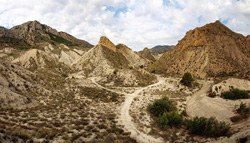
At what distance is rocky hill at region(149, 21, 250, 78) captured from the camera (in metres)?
43.7

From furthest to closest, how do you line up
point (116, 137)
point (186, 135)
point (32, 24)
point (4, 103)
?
point (32, 24), point (4, 103), point (186, 135), point (116, 137)

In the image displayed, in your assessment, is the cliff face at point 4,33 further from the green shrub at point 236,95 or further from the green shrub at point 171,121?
the green shrub at point 236,95

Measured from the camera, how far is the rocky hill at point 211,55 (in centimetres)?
4372

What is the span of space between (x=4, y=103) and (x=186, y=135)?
1663 centimetres

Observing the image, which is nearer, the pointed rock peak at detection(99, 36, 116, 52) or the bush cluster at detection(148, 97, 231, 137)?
the bush cluster at detection(148, 97, 231, 137)

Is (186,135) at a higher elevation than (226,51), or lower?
lower

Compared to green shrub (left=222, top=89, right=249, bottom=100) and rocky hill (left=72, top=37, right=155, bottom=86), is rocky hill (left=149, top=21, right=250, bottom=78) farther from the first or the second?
green shrub (left=222, top=89, right=249, bottom=100)

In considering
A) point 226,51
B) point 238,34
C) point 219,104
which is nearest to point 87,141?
point 219,104

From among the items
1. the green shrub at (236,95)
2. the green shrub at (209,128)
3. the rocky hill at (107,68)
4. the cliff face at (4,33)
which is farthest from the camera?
the cliff face at (4,33)

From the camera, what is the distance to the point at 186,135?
397 inches

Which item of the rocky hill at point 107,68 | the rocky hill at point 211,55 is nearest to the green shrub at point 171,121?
the rocky hill at point 107,68

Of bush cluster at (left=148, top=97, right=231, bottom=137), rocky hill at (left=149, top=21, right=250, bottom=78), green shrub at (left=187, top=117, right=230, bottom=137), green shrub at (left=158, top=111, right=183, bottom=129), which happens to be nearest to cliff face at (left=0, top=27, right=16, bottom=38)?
rocky hill at (left=149, top=21, right=250, bottom=78)

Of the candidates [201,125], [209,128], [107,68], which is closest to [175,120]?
[201,125]

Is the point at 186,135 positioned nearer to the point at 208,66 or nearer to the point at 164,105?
the point at 164,105
